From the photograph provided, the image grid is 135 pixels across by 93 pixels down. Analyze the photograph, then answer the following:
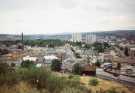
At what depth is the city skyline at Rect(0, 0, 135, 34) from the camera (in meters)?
2.22

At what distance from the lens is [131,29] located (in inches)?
85.7

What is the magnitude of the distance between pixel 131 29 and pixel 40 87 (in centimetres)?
118

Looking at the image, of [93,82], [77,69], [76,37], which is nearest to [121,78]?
[93,82]

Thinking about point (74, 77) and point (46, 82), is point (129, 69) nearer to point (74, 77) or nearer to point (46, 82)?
point (74, 77)

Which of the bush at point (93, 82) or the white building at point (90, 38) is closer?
the bush at point (93, 82)

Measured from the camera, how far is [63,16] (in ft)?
7.50

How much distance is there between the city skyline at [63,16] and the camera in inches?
87.3

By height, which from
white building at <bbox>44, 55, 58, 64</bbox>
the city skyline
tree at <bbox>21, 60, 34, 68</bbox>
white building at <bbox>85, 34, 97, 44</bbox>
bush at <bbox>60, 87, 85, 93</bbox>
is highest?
the city skyline

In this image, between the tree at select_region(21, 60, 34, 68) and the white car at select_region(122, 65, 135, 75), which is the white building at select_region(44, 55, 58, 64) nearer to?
the tree at select_region(21, 60, 34, 68)

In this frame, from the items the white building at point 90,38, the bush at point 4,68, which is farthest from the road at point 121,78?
the bush at point 4,68

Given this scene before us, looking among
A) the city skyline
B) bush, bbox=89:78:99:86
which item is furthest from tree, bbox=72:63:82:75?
the city skyline

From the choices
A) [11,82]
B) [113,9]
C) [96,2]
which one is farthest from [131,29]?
[11,82]

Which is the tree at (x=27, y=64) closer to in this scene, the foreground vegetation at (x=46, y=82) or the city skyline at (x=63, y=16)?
the foreground vegetation at (x=46, y=82)

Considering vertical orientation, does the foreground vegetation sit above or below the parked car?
below
